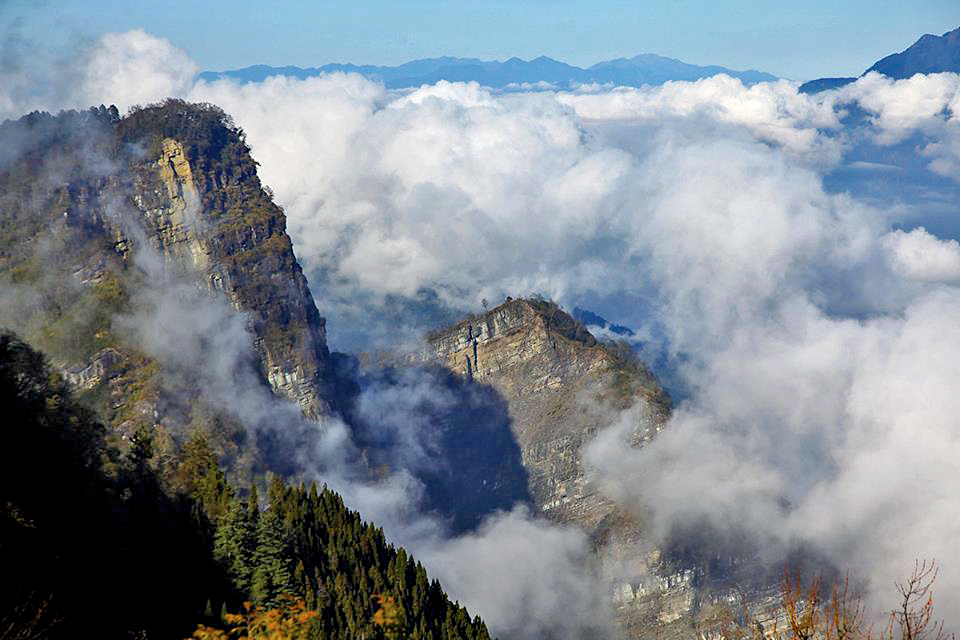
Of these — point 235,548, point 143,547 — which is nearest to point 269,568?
point 235,548

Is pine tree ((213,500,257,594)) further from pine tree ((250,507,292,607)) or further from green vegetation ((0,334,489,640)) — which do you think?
pine tree ((250,507,292,607))

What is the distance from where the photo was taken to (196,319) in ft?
644

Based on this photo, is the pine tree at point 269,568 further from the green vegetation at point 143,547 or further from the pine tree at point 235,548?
the pine tree at point 235,548

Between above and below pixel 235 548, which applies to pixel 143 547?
below

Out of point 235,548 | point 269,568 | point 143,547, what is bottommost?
point 269,568

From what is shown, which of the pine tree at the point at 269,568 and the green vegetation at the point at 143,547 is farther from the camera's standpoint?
the pine tree at the point at 269,568

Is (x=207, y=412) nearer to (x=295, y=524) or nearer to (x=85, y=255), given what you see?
(x=85, y=255)

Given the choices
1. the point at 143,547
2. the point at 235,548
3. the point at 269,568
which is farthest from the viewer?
the point at 269,568

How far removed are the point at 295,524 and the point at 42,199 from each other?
13249cm

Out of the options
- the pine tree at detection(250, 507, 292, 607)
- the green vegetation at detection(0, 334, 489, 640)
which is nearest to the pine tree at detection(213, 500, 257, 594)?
the green vegetation at detection(0, 334, 489, 640)

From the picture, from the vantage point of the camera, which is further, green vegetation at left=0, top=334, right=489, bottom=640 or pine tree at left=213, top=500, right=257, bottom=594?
pine tree at left=213, top=500, right=257, bottom=594

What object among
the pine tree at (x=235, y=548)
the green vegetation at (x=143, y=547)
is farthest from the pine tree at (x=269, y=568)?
the pine tree at (x=235, y=548)

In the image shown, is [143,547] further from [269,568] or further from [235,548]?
[269,568]

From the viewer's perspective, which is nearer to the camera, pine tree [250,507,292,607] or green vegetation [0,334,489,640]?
green vegetation [0,334,489,640]
